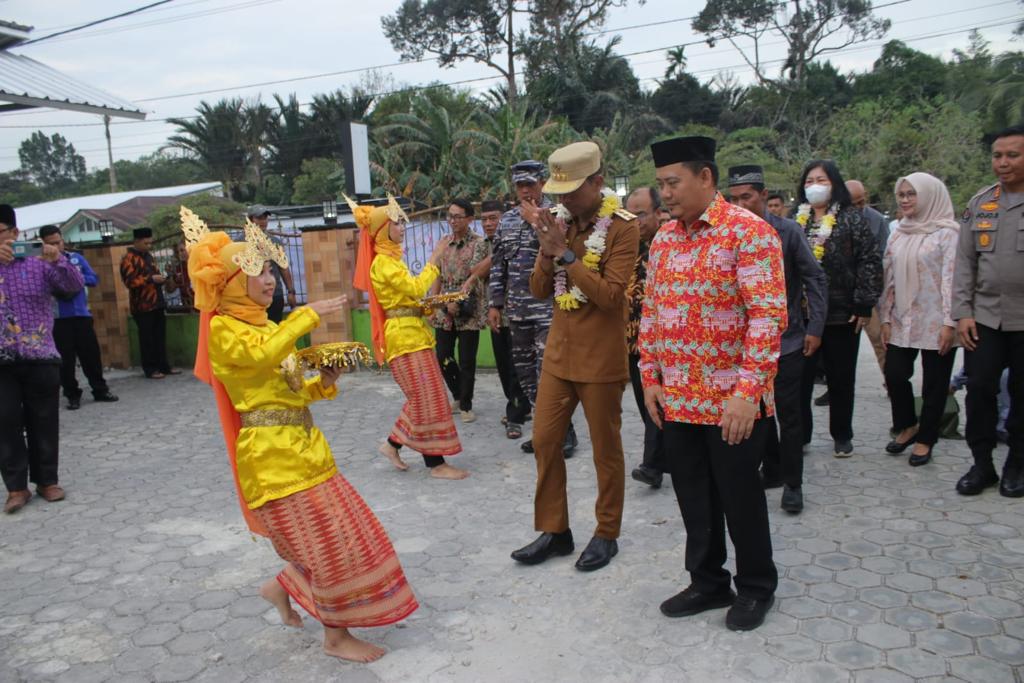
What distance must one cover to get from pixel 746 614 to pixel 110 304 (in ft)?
35.8

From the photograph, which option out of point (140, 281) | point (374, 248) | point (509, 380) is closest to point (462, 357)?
point (509, 380)

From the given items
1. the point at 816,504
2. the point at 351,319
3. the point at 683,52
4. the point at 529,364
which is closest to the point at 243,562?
the point at 529,364

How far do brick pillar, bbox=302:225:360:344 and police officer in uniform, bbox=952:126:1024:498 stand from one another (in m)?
7.22

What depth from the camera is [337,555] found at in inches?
129

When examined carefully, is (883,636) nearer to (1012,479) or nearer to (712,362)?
(712,362)

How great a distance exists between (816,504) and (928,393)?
1.31m

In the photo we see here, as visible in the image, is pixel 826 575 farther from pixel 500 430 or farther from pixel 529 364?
pixel 500 430

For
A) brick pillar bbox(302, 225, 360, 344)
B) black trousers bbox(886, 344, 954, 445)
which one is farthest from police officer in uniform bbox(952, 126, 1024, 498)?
brick pillar bbox(302, 225, 360, 344)

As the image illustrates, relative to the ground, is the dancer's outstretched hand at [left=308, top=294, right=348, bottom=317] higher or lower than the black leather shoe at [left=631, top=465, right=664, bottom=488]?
higher

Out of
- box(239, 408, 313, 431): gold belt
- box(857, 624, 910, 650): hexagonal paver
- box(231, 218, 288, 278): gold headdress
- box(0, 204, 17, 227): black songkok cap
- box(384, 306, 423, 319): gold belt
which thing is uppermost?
box(0, 204, 17, 227): black songkok cap

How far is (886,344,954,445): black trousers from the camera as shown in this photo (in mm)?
5262

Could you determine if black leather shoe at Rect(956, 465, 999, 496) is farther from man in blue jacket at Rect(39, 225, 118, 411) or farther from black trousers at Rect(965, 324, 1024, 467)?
man in blue jacket at Rect(39, 225, 118, 411)

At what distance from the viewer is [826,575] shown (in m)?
3.82

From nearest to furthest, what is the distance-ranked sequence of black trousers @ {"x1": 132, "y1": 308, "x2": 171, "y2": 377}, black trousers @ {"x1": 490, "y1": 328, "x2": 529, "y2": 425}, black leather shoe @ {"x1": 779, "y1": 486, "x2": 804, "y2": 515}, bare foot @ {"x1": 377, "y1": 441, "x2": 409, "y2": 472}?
black leather shoe @ {"x1": 779, "y1": 486, "x2": 804, "y2": 515} → bare foot @ {"x1": 377, "y1": 441, "x2": 409, "y2": 472} → black trousers @ {"x1": 490, "y1": 328, "x2": 529, "y2": 425} → black trousers @ {"x1": 132, "y1": 308, "x2": 171, "y2": 377}
